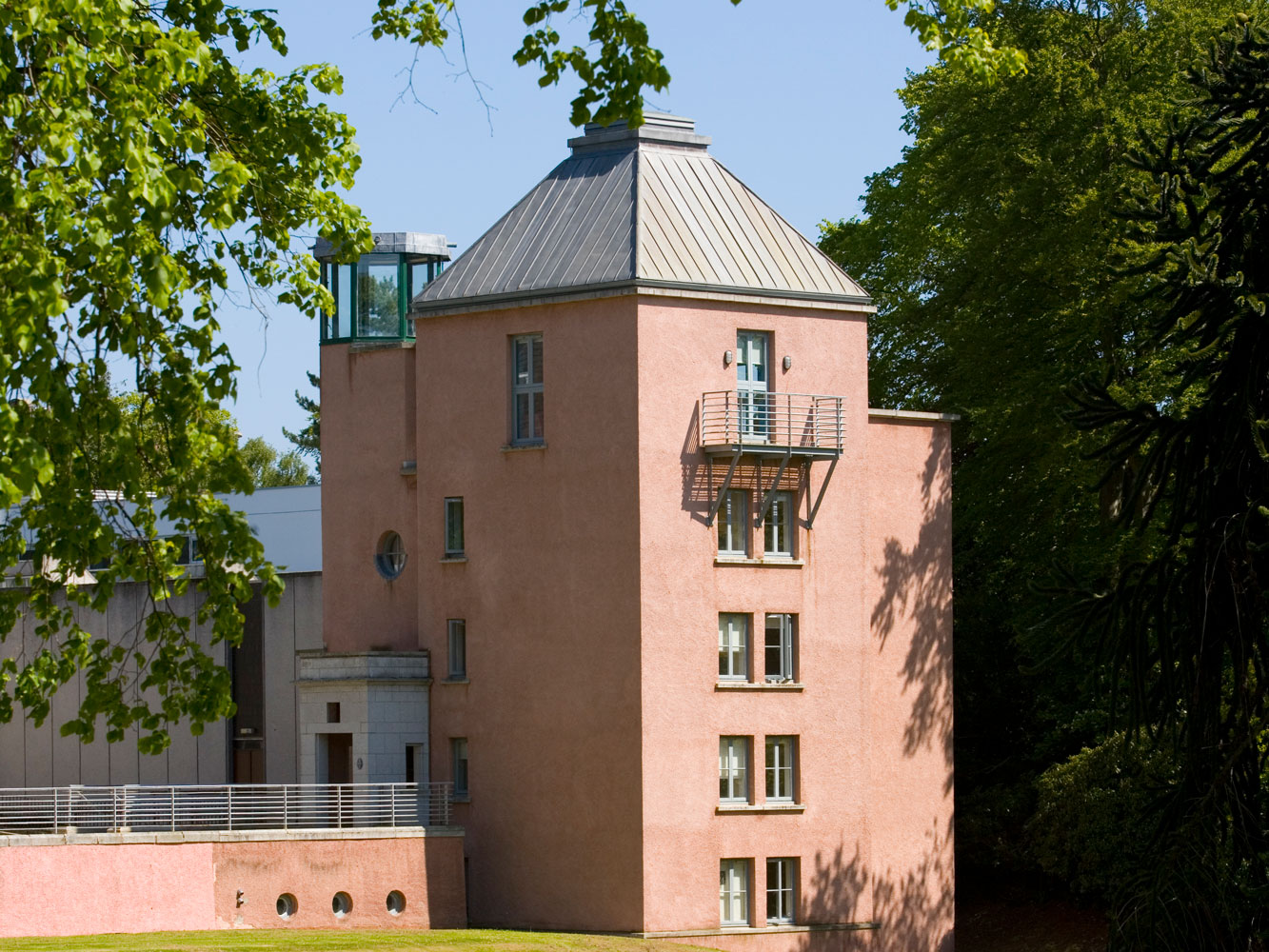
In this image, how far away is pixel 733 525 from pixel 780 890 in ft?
22.7

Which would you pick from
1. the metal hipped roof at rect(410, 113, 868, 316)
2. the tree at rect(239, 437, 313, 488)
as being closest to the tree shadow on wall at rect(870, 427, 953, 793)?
the metal hipped roof at rect(410, 113, 868, 316)

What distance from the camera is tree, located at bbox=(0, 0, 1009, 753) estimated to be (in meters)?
11.2

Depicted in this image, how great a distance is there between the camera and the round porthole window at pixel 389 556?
4272 centimetres

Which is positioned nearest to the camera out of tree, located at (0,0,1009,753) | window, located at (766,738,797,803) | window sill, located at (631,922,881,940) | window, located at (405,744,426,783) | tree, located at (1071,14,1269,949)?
tree, located at (0,0,1009,753)


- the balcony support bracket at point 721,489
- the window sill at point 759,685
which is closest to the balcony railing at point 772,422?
the balcony support bracket at point 721,489

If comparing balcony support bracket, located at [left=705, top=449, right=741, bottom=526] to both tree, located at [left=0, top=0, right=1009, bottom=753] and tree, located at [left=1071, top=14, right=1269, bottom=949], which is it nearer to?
tree, located at [left=1071, top=14, right=1269, bottom=949]

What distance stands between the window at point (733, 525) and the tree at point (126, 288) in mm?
25122

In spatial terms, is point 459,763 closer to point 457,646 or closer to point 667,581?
point 457,646

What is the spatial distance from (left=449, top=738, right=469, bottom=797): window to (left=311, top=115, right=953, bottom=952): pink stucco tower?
0.04m

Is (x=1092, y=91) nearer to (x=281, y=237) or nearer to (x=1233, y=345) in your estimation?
Answer: (x=1233, y=345)

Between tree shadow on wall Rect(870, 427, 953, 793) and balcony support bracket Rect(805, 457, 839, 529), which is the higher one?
balcony support bracket Rect(805, 457, 839, 529)

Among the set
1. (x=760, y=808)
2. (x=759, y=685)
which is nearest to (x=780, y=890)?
(x=760, y=808)

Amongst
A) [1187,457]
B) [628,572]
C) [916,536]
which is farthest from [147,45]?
[916,536]

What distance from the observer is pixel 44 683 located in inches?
523
